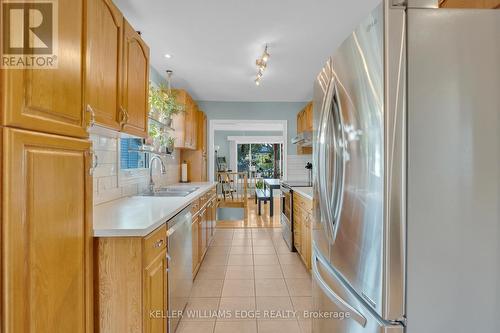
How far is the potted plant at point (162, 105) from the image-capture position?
2875 mm

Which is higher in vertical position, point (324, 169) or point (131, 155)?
point (131, 155)

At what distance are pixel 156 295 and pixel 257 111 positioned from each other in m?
4.16

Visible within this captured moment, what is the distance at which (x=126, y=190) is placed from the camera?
2.52 metres

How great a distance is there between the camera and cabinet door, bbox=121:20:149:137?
68.6 inches

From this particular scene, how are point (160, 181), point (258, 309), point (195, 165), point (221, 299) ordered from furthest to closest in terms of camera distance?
point (195, 165)
point (160, 181)
point (221, 299)
point (258, 309)

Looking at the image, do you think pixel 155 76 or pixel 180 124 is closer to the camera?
pixel 155 76

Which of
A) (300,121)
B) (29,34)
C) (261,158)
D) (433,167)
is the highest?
(300,121)

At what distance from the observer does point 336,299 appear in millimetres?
1236

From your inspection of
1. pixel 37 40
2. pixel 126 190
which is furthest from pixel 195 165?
pixel 37 40

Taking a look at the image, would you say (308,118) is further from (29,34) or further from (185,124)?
(29,34)

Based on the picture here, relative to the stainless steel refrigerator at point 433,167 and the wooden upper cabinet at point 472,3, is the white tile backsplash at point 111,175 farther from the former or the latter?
the wooden upper cabinet at point 472,3

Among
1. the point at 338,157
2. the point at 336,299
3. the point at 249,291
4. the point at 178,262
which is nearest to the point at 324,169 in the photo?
→ the point at 338,157

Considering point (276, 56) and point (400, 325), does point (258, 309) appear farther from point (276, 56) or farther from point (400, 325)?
point (276, 56)

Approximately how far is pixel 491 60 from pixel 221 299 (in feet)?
8.04
